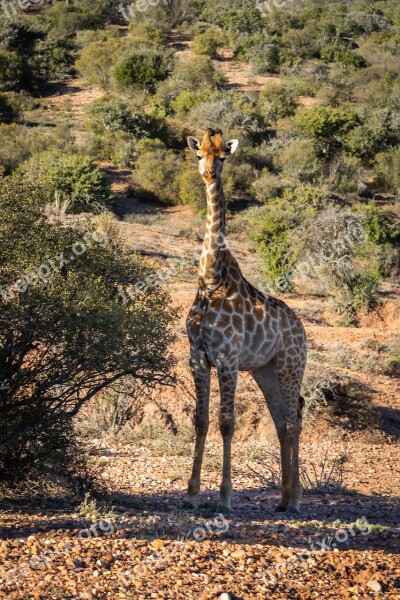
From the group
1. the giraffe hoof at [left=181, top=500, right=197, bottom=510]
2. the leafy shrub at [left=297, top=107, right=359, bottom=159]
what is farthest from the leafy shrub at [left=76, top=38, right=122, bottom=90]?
the giraffe hoof at [left=181, top=500, right=197, bottom=510]

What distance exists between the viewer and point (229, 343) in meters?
8.52

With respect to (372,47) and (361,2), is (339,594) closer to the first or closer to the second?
(372,47)

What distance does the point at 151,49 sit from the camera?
156ft

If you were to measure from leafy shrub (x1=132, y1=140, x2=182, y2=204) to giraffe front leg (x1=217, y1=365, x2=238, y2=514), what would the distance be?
22712 mm

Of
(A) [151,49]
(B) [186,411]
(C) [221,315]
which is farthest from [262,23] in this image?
(C) [221,315]

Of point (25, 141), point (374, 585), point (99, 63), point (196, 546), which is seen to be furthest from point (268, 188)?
point (374, 585)

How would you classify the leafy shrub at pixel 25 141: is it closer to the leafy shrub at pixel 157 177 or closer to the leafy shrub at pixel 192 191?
the leafy shrub at pixel 157 177

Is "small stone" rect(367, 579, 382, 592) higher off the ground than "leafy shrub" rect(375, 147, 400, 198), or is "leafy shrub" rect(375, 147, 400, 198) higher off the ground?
"small stone" rect(367, 579, 382, 592)

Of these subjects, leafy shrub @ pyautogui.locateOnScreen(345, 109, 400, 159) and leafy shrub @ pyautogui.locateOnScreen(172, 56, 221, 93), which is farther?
leafy shrub @ pyautogui.locateOnScreen(172, 56, 221, 93)

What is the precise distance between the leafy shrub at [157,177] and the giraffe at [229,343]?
2175 centimetres

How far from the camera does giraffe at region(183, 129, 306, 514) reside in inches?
335

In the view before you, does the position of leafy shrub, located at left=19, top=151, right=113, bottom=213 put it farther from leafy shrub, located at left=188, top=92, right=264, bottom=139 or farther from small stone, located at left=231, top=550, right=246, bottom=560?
small stone, located at left=231, top=550, right=246, bottom=560

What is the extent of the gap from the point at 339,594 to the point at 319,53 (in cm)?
5233

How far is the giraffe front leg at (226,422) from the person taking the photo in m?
8.38
